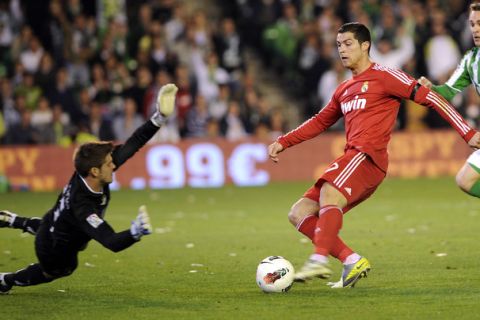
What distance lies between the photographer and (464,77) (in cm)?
960

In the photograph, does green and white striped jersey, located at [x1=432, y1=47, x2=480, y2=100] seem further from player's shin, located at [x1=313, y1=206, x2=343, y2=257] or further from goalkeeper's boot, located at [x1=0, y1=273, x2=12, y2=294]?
goalkeeper's boot, located at [x1=0, y1=273, x2=12, y2=294]

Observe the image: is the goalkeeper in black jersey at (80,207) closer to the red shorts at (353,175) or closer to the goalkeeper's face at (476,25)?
the red shorts at (353,175)

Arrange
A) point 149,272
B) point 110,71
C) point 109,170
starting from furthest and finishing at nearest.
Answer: point 110,71 < point 149,272 < point 109,170

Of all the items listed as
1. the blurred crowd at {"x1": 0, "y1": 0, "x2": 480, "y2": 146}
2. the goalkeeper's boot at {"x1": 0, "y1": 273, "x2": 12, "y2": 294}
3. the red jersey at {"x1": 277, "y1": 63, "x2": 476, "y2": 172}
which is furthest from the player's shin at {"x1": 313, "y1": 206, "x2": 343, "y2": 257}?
the blurred crowd at {"x1": 0, "y1": 0, "x2": 480, "y2": 146}

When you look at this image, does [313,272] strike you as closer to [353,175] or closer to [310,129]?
[353,175]

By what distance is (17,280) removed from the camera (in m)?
8.40

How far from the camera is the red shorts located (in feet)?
27.8

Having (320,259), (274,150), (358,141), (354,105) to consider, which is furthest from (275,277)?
(354,105)

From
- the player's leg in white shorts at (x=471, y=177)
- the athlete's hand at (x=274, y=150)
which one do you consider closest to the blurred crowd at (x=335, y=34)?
the player's leg in white shorts at (x=471, y=177)

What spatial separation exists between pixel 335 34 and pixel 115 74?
498 cm

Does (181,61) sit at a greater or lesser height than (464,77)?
greater

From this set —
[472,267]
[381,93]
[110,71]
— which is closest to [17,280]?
[381,93]

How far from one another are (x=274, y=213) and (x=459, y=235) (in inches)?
152

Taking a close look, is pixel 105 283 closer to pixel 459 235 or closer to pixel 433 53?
pixel 459 235
